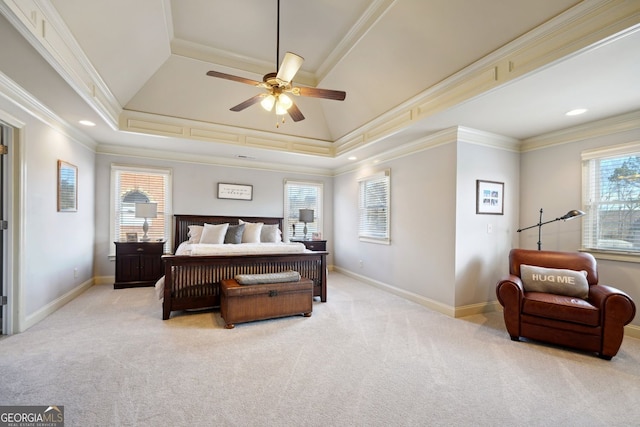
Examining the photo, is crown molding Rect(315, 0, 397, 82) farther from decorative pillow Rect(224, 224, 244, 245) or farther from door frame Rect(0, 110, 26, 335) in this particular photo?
door frame Rect(0, 110, 26, 335)

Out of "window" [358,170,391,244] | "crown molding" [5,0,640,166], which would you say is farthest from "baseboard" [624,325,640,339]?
"window" [358,170,391,244]

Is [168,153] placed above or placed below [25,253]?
above

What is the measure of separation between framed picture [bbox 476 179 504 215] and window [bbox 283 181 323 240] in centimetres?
367

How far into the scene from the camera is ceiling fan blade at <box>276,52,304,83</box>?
233 centimetres

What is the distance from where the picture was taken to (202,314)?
12.3 feet

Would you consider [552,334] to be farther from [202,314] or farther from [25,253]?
[25,253]

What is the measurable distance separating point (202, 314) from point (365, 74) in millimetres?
3925

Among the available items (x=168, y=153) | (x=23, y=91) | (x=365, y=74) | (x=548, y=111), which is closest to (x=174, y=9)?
(x=23, y=91)

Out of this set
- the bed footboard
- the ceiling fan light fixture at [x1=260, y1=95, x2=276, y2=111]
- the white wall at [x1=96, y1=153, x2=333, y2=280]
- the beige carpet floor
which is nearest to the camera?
the beige carpet floor

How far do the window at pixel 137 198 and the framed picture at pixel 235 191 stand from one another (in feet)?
3.27

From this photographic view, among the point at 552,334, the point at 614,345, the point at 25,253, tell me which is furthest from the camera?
the point at 25,253

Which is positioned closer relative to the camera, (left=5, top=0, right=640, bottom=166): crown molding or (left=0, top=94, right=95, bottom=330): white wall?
(left=5, top=0, right=640, bottom=166): crown molding

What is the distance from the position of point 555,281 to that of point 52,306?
6.12 m

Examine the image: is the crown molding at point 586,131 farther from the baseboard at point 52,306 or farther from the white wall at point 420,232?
the baseboard at point 52,306
